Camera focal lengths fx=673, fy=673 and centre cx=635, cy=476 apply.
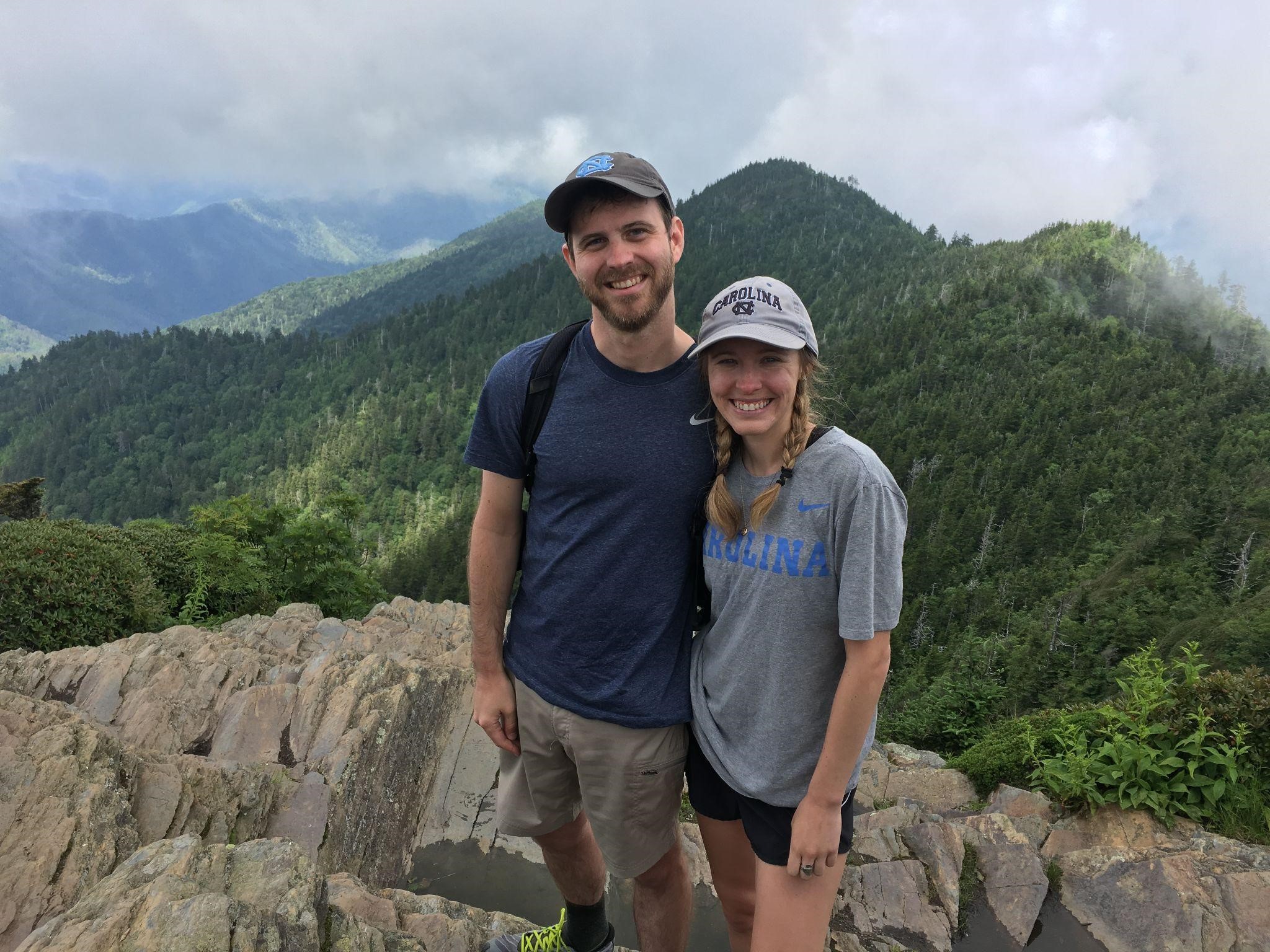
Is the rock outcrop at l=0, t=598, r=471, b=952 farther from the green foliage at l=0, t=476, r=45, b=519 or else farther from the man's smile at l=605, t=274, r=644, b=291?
the green foliage at l=0, t=476, r=45, b=519

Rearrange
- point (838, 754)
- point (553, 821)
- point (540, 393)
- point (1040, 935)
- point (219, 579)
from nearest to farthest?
point (838, 754), point (540, 393), point (553, 821), point (1040, 935), point (219, 579)

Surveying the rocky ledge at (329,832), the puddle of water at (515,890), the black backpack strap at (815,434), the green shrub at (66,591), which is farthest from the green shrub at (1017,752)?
the green shrub at (66,591)

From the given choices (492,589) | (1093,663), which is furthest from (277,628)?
(1093,663)

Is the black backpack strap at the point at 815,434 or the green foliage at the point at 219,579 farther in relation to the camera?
the green foliage at the point at 219,579

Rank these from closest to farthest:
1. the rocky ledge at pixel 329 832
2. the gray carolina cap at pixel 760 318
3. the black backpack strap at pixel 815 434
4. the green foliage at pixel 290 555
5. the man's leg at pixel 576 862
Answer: the gray carolina cap at pixel 760 318, the black backpack strap at pixel 815 434, the rocky ledge at pixel 329 832, the man's leg at pixel 576 862, the green foliage at pixel 290 555

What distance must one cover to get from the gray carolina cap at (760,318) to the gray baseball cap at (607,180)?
509mm

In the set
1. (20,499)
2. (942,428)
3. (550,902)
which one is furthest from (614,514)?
(942,428)

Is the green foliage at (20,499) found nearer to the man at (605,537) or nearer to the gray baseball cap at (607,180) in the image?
the man at (605,537)

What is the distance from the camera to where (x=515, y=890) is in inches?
223

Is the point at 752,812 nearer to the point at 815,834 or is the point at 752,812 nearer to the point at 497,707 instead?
the point at 815,834

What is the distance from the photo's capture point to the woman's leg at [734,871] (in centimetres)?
313

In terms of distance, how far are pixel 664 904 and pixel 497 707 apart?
4.55 feet

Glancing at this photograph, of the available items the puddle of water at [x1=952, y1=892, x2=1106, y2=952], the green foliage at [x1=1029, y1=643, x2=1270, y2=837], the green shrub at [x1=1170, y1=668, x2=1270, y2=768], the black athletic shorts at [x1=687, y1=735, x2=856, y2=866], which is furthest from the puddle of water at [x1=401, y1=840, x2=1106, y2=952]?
the black athletic shorts at [x1=687, y1=735, x2=856, y2=866]

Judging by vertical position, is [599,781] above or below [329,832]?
above
